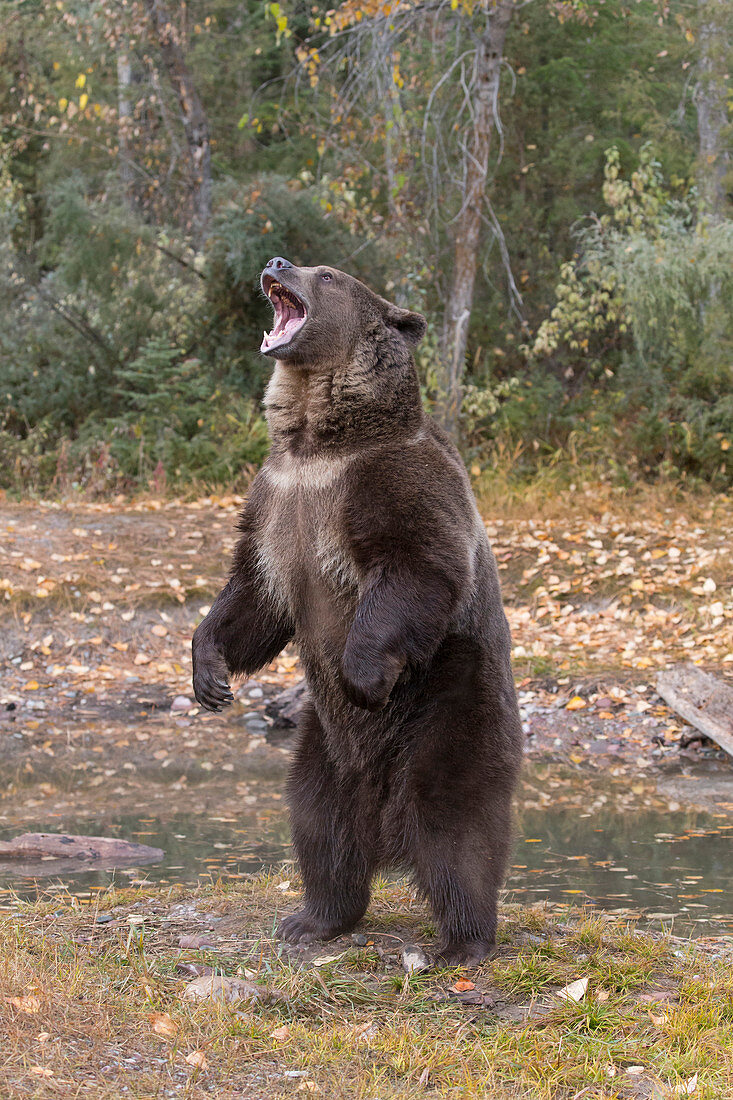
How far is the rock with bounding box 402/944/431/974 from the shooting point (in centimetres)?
375

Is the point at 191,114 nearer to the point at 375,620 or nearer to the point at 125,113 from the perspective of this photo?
the point at 125,113

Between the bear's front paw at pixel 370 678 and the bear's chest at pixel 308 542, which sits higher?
the bear's chest at pixel 308 542

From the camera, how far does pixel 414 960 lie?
381 centimetres

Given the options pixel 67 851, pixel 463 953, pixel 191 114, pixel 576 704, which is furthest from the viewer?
pixel 191 114

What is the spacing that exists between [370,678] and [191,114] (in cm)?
1376

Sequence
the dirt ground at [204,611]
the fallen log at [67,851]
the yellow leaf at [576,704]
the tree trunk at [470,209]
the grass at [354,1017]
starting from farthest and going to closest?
1. the tree trunk at [470,209]
2. the yellow leaf at [576,704]
3. the dirt ground at [204,611]
4. the fallen log at [67,851]
5. the grass at [354,1017]

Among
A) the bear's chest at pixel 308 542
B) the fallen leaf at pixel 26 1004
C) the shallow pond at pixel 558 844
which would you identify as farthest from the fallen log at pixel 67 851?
the fallen leaf at pixel 26 1004

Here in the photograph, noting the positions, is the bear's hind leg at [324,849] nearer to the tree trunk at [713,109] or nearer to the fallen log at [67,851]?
the fallen log at [67,851]

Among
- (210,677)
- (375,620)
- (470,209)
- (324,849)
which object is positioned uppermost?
(470,209)

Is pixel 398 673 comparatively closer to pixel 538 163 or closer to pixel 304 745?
pixel 304 745

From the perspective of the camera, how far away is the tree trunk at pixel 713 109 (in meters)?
12.2

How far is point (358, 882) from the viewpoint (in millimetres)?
4066

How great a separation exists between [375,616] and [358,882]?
3.71 ft

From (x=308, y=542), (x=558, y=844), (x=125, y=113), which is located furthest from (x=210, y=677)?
(x=125, y=113)
